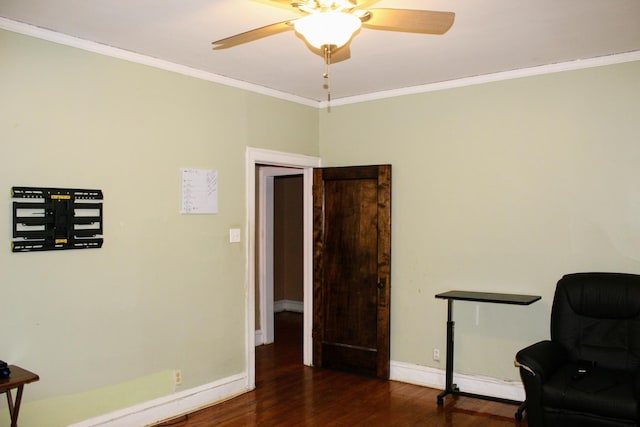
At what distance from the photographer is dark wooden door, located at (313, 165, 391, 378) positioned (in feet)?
15.3

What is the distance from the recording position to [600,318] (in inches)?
139

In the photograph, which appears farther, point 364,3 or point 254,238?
point 254,238

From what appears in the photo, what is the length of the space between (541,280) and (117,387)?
317cm

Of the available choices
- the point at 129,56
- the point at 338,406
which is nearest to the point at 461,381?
the point at 338,406

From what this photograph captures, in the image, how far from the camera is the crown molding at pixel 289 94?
124 inches

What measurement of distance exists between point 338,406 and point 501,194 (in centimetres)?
212

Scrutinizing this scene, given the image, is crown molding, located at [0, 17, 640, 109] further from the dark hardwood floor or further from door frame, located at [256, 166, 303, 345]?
the dark hardwood floor

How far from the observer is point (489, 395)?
4.21 m

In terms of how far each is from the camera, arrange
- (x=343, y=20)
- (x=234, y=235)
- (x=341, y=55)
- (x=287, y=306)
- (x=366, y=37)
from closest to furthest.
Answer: (x=343, y=20), (x=366, y=37), (x=341, y=55), (x=234, y=235), (x=287, y=306)

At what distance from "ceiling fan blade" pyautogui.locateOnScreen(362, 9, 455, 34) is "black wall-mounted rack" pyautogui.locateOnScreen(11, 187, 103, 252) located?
82.8 inches

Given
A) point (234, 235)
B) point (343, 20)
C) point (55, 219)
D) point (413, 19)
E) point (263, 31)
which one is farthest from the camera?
point (234, 235)

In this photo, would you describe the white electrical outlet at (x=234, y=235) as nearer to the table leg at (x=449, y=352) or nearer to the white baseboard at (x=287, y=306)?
the table leg at (x=449, y=352)

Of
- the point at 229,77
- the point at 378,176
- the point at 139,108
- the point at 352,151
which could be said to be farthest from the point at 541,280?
the point at 139,108

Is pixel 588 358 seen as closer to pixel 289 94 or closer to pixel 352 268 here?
pixel 352 268
